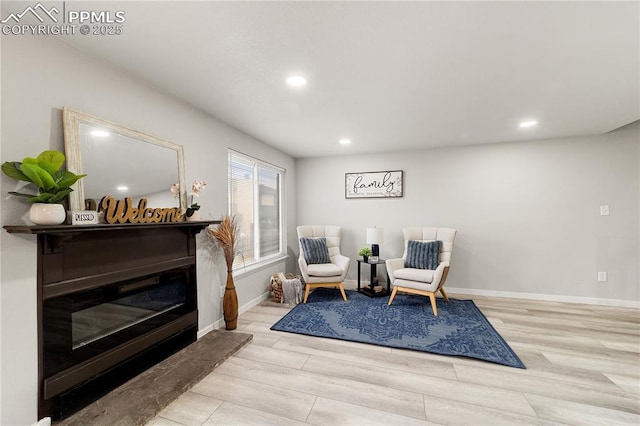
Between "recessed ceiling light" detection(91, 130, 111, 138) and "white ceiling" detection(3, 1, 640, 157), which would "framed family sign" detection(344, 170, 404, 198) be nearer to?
"white ceiling" detection(3, 1, 640, 157)

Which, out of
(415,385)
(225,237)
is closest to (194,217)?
(225,237)

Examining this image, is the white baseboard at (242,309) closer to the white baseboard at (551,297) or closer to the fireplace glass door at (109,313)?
the fireplace glass door at (109,313)

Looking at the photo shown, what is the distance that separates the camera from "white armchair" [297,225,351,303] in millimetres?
3748

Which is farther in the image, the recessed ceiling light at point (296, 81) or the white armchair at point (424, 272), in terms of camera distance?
the white armchair at point (424, 272)

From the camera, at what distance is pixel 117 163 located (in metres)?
1.91

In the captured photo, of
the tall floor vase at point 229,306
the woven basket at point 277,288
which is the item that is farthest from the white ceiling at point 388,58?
the woven basket at point 277,288

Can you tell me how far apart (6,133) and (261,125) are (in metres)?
2.15

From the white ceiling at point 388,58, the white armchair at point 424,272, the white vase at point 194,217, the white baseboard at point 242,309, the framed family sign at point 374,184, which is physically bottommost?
the white baseboard at point 242,309

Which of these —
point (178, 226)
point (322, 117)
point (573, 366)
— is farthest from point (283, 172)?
point (573, 366)

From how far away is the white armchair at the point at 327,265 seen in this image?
3748 millimetres

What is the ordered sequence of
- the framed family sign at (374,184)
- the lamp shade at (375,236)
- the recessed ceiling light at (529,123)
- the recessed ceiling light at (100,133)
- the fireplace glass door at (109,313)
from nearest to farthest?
the fireplace glass door at (109,313)
the recessed ceiling light at (100,133)
the recessed ceiling light at (529,123)
the lamp shade at (375,236)
the framed family sign at (374,184)

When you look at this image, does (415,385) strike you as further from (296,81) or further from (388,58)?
(296,81)

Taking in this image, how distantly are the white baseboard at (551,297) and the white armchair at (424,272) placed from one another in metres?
0.62

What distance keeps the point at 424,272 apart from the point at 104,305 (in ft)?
11.1
